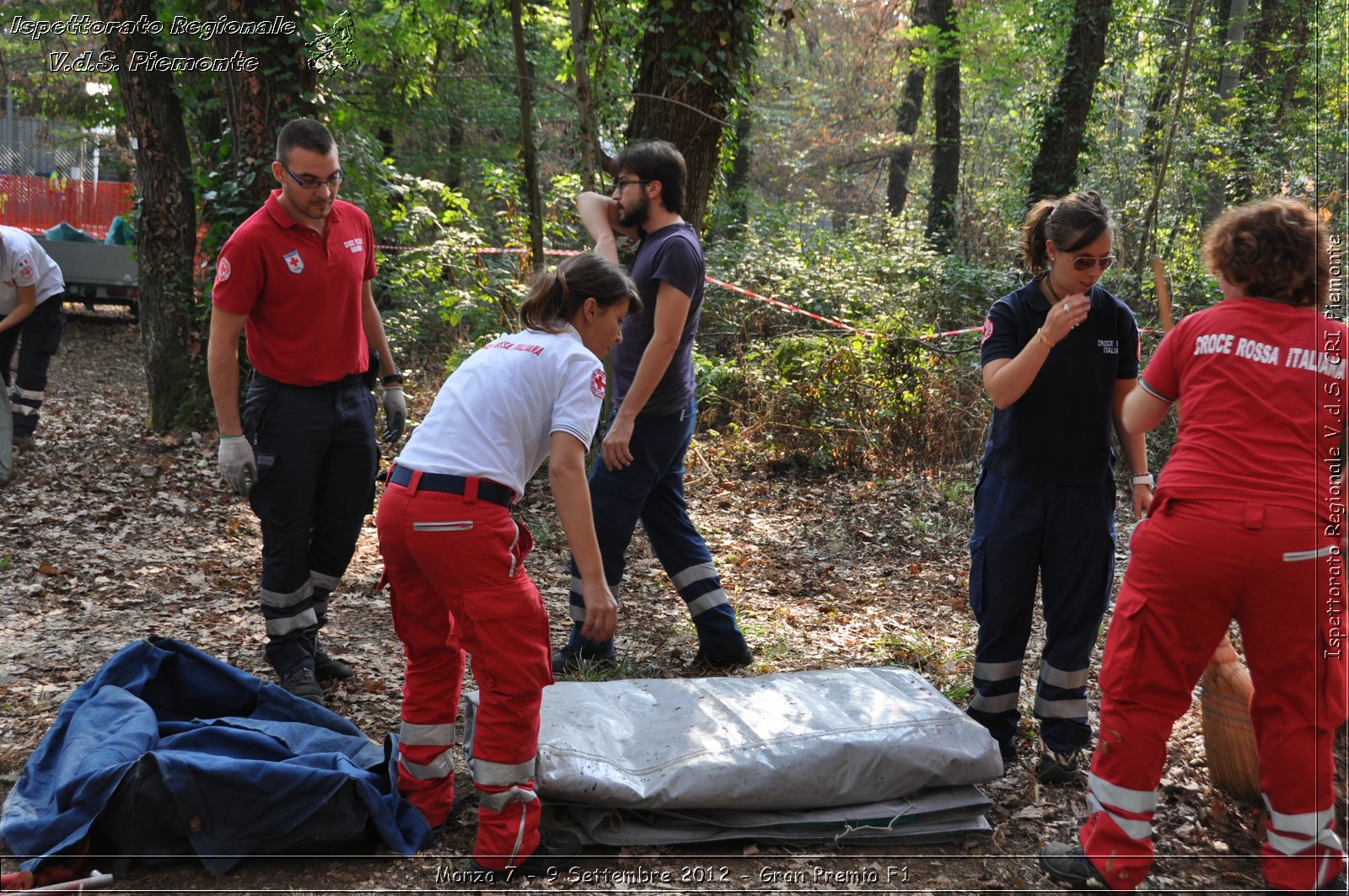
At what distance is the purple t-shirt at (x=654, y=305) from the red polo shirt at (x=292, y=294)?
111 cm

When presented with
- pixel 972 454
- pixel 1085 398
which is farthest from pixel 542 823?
pixel 972 454

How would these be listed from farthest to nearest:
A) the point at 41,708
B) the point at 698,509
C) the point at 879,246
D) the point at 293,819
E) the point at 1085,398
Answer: the point at 879,246
the point at 698,509
the point at 41,708
the point at 1085,398
the point at 293,819

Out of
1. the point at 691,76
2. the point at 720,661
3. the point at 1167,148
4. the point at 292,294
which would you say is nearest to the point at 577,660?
the point at 720,661

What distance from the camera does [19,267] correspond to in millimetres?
7086

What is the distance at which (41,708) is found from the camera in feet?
12.8

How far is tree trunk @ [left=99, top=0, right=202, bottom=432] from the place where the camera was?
8250mm

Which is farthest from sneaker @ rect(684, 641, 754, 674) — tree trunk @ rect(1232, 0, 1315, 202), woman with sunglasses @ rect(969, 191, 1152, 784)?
tree trunk @ rect(1232, 0, 1315, 202)

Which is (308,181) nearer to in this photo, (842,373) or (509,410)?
(509,410)

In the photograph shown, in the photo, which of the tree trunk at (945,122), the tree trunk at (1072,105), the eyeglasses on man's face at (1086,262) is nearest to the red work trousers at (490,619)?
the eyeglasses on man's face at (1086,262)

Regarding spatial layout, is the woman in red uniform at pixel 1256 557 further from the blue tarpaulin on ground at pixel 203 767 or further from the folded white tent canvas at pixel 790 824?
the blue tarpaulin on ground at pixel 203 767

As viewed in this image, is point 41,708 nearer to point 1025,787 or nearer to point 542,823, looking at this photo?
point 542,823

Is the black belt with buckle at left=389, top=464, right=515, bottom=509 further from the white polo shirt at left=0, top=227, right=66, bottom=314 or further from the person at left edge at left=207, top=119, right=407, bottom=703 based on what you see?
the white polo shirt at left=0, top=227, right=66, bottom=314

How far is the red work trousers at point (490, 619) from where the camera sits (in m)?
2.75

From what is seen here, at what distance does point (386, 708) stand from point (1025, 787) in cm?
251
